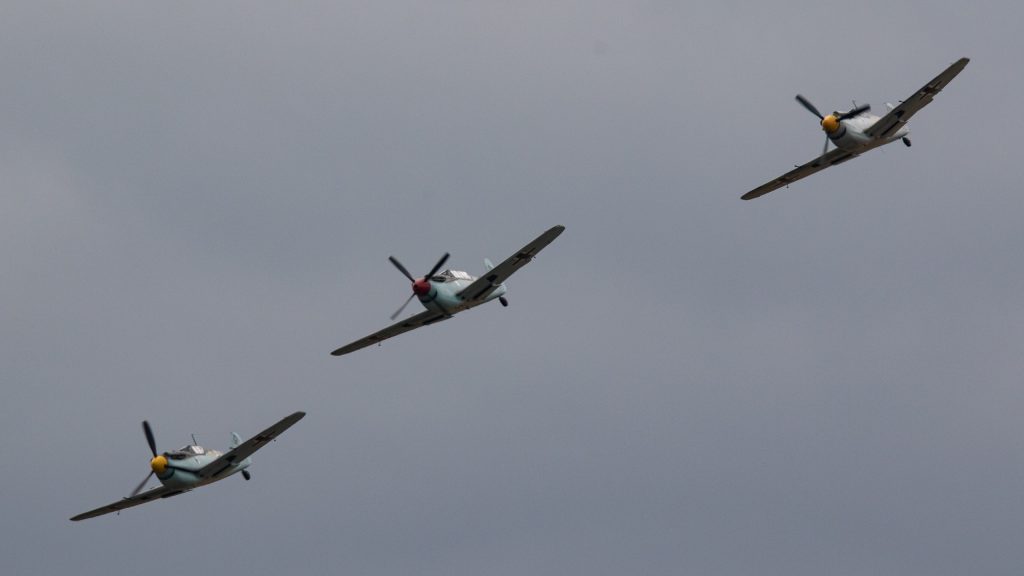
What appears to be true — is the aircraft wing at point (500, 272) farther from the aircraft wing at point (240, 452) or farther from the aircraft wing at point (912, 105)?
the aircraft wing at point (912, 105)

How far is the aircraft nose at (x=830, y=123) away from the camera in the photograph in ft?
400

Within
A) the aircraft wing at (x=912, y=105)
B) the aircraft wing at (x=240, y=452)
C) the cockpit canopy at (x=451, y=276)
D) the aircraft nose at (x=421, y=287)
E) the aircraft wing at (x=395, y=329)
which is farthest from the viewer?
the aircraft wing at (x=395, y=329)

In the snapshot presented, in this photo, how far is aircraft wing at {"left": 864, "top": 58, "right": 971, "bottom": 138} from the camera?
11875 cm

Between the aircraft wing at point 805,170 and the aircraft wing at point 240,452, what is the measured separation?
34958 millimetres

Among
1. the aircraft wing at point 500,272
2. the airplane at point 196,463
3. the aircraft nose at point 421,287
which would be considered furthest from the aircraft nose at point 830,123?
the airplane at point 196,463

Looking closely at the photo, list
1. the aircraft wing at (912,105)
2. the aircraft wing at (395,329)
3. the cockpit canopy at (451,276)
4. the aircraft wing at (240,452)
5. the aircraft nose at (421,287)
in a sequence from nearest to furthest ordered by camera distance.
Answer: the aircraft wing at (240,452) < the aircraft nose at (421,287) < the cockpit canopy at (451,276) < the aircraft wing at (912,105) < the aircraft wing at (395,329)

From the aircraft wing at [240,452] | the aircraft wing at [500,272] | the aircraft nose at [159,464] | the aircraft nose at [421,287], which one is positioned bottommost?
the aircraft wing at [240,452]

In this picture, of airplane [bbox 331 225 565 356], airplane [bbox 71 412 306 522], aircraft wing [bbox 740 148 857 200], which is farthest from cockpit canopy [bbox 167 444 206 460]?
aircraft wing [bbox 740 148 857 200]

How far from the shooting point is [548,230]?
113m

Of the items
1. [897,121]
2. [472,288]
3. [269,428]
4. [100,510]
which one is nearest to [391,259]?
[472,288]

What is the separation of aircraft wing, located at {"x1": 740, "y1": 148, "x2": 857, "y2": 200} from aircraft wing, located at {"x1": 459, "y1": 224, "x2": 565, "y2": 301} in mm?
18718

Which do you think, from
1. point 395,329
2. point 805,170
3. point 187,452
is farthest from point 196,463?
point 805,170

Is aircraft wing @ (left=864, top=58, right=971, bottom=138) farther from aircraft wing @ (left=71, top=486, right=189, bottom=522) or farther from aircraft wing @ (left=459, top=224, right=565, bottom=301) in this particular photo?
aircraft wing @ (left=71, top=486, right=189, bottom=522)

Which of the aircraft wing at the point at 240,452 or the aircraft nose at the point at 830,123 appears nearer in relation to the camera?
the aircraft wing at the point at 240,452
